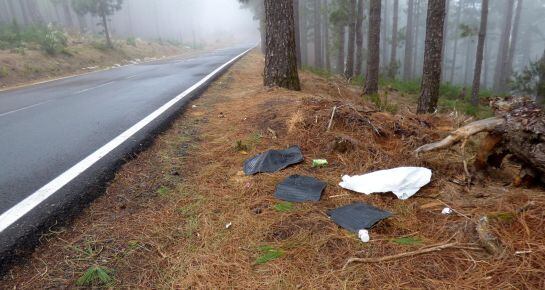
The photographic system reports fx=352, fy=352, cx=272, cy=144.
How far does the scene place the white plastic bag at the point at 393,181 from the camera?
3158mm

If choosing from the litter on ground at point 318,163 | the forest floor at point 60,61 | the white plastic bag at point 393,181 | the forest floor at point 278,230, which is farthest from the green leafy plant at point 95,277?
the forest floor at point 60,61

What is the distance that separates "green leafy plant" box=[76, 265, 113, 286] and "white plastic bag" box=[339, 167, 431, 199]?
204 cm

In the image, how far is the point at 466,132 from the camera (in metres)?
3.80

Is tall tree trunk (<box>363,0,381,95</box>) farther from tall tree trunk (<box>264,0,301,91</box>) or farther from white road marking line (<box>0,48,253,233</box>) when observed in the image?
white road marking line (<box>0,48,253,233</box>)

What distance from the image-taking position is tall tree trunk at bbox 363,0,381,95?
1137cm

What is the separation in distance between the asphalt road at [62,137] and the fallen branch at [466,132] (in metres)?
3.52

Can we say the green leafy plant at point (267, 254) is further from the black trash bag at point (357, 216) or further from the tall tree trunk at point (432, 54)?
the tall tree trunk at point (432, 54)

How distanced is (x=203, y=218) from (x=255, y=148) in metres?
1.58

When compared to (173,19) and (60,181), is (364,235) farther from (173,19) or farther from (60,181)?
(173,19)

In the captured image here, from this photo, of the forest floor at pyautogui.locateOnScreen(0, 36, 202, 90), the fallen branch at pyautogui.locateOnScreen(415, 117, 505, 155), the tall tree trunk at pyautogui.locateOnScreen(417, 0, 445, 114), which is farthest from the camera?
the forest floor at pyautogui.locateOnScreen(0, 36, 202, 90)

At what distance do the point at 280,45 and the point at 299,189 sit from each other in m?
5.07

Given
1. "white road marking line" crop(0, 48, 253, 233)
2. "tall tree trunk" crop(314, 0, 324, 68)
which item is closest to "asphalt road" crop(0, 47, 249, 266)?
"white road marking line" crop(0, 48, 253, 233)

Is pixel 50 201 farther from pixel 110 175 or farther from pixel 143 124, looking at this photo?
pixel 143 124

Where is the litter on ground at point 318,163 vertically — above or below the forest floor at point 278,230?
above
